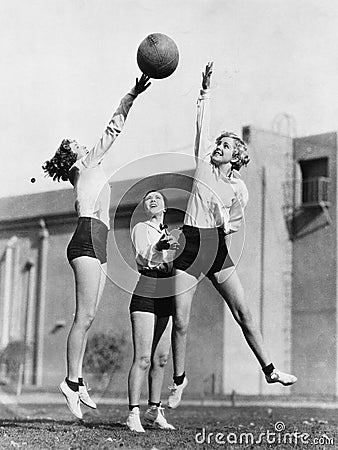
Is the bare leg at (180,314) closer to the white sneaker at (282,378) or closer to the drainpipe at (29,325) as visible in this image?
the white sneaker at (282,378)

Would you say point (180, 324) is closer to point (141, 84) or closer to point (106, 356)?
point (141, 84)

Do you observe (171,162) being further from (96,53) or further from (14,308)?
(14,308)

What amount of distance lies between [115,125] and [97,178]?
39cm

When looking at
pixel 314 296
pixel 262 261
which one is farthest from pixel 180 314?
pixel 314 296

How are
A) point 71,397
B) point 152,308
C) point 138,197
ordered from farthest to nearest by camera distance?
point 138,197 → point 152,308 → point 71,397

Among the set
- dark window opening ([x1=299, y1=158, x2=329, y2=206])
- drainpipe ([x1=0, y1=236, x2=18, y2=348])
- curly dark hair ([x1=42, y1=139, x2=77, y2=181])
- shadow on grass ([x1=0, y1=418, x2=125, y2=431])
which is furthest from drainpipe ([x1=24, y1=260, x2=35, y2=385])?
dark window opening ([x1=299, y1=158, x2=329, y2=206])

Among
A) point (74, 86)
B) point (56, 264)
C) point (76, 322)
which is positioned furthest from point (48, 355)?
point (76, 322)

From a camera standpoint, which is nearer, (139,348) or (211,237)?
(139,348)

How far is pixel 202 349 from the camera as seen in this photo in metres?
15.5

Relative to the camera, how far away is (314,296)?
628 inches

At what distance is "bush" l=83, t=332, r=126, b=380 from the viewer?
12703 millimetres

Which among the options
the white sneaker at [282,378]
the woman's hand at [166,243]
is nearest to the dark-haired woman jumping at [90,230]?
the woman's hand at [166,243]
